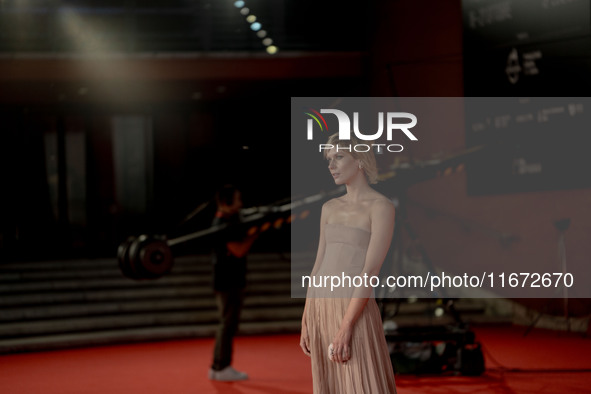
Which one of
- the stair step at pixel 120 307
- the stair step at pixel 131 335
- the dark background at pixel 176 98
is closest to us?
the stair step at pixel 131 335

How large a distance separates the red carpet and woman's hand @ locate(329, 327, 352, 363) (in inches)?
125

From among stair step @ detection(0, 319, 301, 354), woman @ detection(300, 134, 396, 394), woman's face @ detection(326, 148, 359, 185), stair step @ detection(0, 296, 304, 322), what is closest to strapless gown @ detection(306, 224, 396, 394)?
woman @ detection(300, 134, 396, 394)

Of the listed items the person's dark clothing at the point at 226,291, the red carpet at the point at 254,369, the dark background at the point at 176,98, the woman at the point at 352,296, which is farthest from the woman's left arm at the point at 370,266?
the dark background at the point at 176,98

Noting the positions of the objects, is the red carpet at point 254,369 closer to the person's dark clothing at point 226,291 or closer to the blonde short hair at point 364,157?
the person's dark clothing at point 226,291

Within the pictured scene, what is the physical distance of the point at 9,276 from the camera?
10031mm

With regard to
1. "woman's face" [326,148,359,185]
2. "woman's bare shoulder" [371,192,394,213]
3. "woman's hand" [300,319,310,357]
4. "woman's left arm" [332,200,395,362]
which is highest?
"woman's face" [326,148,359,185]

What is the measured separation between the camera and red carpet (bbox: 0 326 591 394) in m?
5.55

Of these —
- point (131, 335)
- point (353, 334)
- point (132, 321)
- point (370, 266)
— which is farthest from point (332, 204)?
point (132, 321)

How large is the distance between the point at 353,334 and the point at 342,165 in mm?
536

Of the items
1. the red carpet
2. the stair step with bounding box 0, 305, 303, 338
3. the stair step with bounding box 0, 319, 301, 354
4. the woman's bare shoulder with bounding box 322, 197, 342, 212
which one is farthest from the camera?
the stair step with bounding box 0, 305, 303, 338

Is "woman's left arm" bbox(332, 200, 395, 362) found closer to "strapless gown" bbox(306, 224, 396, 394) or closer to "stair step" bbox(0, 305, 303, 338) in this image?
"strapless gown" bbox(306, 224, 396, 394)

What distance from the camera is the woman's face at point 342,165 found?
2.33 metres

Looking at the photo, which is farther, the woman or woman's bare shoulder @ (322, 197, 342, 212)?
woman's bare shoulder @ (322, 197, 342, 212)

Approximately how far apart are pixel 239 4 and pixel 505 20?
17.7 feet
